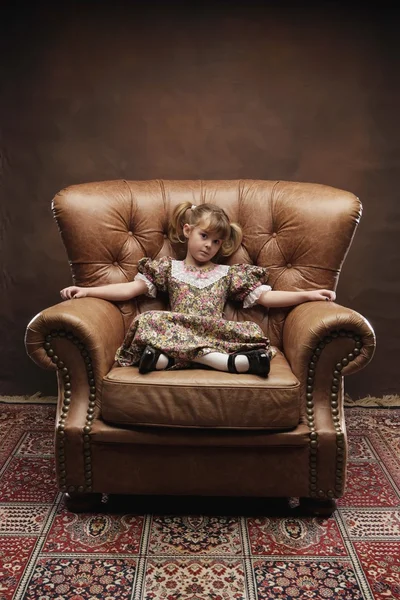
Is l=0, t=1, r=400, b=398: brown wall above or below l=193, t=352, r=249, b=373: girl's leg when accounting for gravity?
above

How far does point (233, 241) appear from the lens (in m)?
2.31

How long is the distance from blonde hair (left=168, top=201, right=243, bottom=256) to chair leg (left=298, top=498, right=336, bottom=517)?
3.28ft

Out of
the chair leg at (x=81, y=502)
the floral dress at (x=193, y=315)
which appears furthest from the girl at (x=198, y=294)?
the chair leg at (x=81, y=502)

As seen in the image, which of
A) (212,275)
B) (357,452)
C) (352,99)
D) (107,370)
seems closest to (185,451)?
(107,370)

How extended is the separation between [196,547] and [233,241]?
1.17 m

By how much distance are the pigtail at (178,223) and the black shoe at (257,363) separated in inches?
27.2

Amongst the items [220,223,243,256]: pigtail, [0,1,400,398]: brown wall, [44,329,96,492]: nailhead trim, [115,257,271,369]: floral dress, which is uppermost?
[0,1,400,398]: brown wall

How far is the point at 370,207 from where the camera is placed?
2809 millimetres

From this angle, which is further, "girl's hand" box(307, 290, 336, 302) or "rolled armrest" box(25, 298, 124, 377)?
"girl's hand" box(307, 290, 336, 302)

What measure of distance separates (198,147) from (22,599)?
81.6 inches

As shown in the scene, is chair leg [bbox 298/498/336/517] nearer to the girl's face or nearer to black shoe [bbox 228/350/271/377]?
black shoe [bbox 228/350/271/377]

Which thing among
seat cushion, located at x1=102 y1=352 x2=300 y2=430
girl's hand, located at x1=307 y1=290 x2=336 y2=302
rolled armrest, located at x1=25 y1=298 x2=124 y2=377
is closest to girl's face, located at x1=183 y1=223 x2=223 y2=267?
girl's hand, located at x1=307 y1=290 x2=336 y2=302

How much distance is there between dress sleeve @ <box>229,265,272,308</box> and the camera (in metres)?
2.22

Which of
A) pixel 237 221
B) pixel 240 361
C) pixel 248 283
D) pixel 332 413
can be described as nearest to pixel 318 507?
pixel 332 413
